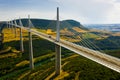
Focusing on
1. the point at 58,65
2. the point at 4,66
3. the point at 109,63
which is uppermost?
the point at 109,63

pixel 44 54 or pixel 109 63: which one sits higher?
pixel 109 63

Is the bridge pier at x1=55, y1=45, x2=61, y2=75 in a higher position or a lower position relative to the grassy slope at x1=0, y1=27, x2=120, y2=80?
higher

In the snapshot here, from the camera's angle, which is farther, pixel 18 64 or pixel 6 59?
pixel 6 59

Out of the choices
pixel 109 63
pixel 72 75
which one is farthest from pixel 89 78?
pixel 109 63

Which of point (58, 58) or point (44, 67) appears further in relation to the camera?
point (44, 67)

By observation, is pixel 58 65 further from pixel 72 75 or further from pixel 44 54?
pixel 44 54

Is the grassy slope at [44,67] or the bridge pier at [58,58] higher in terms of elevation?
the bridge pier at [58,58]

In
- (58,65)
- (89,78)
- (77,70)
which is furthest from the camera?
(77,70)

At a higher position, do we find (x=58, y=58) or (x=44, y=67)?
(x=58, y=58)
